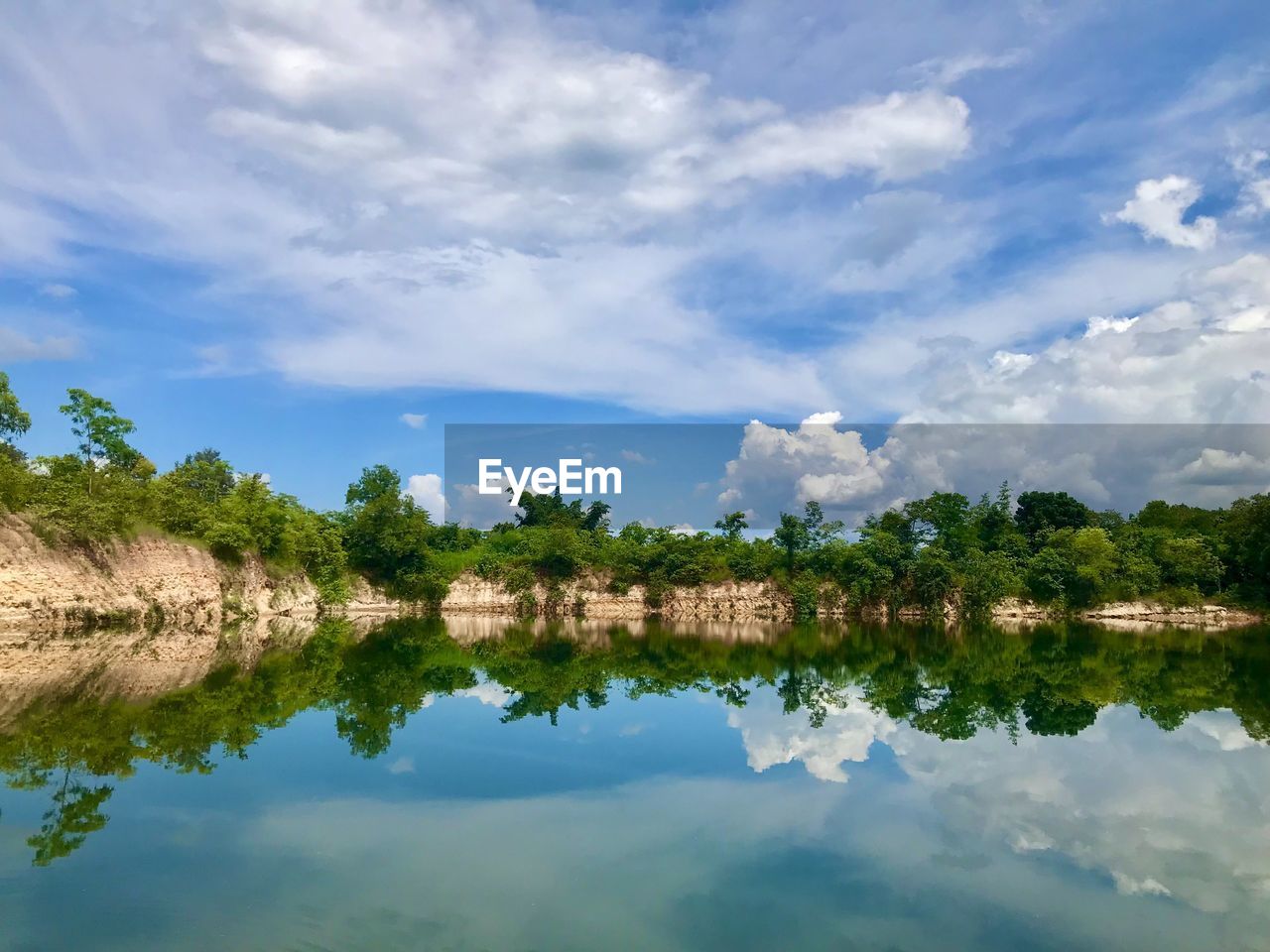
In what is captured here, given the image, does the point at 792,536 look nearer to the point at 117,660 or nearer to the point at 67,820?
the point at 117,660

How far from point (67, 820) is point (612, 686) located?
1144cm

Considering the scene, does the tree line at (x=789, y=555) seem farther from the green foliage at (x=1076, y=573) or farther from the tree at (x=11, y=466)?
the tree at (x=11, y=466)

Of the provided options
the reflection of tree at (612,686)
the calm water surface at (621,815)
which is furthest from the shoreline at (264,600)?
the calm water surface at (621,815)

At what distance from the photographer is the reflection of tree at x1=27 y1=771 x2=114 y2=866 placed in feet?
23.8

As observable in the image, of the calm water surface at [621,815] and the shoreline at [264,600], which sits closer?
the calm water surface at [621,815]

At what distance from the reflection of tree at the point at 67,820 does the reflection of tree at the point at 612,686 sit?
0.07 ft

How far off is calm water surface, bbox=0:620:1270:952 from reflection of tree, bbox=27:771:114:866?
0.05 m

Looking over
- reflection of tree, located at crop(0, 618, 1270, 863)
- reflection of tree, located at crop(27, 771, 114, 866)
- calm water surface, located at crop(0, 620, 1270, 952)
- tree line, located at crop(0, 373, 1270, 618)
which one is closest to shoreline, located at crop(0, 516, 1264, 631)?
tree line, located at crop(0, 373, 1270, 618)

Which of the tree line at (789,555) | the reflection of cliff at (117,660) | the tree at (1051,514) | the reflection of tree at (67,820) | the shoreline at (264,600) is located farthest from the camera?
the tree at (1051,514)

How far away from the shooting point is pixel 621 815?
8555mm

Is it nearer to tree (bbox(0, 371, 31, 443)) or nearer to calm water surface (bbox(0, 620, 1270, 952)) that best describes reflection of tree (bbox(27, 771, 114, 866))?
calm water surface (bbox(0, 620, 1270, 952))

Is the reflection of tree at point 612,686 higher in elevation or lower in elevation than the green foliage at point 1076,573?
lower

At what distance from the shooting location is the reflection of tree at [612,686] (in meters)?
10.9

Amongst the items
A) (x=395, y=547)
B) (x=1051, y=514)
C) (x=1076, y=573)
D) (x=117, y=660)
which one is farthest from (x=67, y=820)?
(x=1051, y=514)
